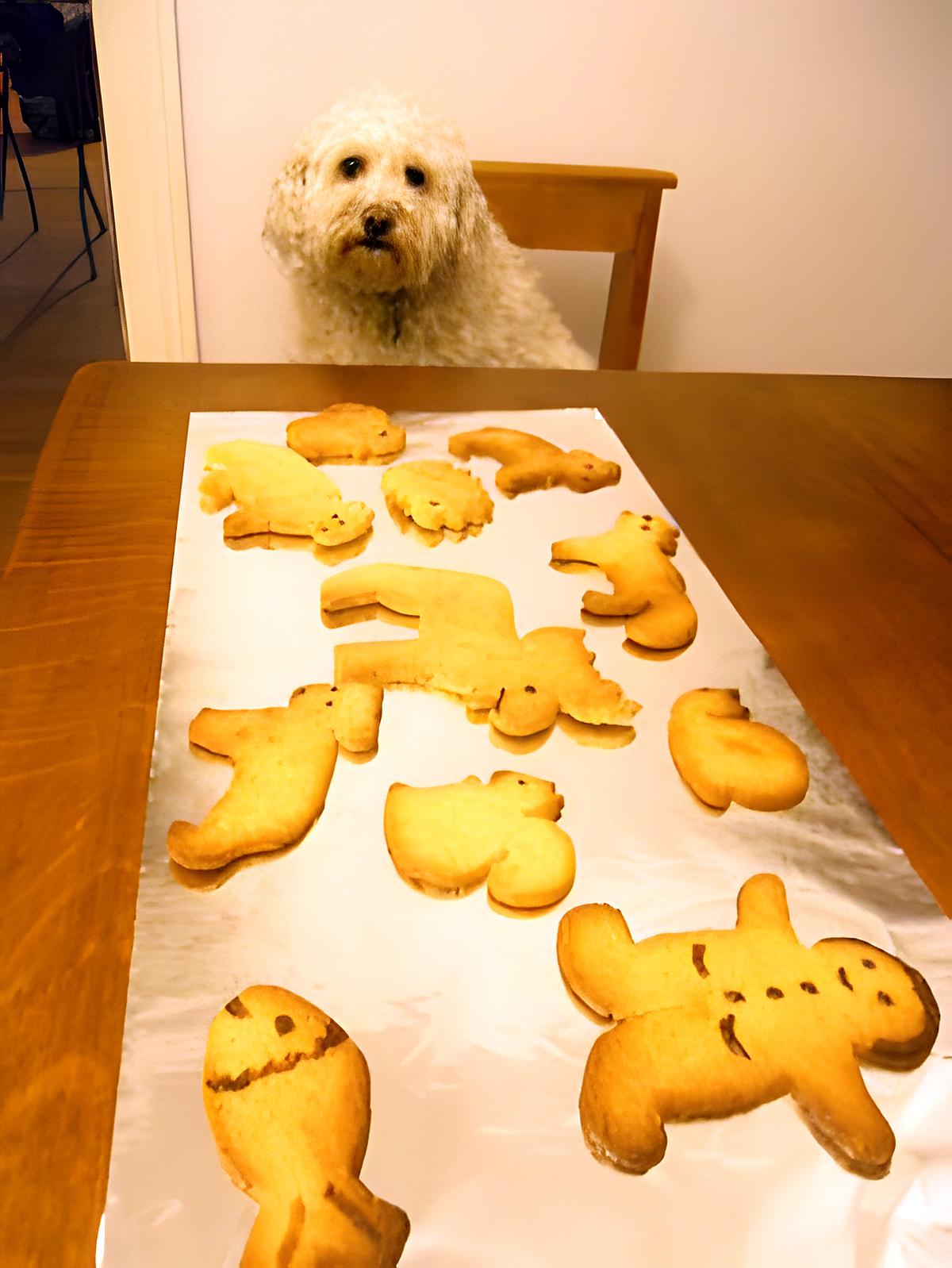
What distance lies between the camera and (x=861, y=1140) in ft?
1.10

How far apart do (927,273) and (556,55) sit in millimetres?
718

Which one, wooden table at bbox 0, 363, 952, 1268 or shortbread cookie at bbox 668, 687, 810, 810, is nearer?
wooden table at bbox 0, 363, 952, 1268

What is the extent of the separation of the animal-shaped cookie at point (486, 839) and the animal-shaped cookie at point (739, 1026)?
25 mm

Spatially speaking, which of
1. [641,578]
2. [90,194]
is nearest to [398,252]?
[641,578]

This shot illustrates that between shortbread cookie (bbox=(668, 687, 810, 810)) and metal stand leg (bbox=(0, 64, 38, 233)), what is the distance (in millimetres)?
2131

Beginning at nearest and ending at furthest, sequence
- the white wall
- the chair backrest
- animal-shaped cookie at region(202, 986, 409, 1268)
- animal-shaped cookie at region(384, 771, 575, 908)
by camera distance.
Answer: animal-shaped cookie at region(202, 986, 409, 1268), animal-shaped cookie at region(384, 771, 575, 908), the chair backrest, the white wall

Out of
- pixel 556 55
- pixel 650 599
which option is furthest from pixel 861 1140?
pixel 556 55

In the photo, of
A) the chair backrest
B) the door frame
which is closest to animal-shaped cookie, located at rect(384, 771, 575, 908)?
the chair backrest

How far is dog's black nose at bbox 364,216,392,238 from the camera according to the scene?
3.11 feet

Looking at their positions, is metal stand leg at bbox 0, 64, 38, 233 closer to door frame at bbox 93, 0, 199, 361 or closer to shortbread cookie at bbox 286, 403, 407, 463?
door frame at bbox 93, 0, 199, 361

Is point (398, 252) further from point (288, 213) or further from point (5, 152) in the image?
point (5, 152)

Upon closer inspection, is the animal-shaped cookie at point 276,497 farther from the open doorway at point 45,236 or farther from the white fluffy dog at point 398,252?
the open doorway at point 45,236

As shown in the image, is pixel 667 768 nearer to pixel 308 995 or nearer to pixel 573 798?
pixel 573 798

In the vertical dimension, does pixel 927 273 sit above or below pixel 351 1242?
below
